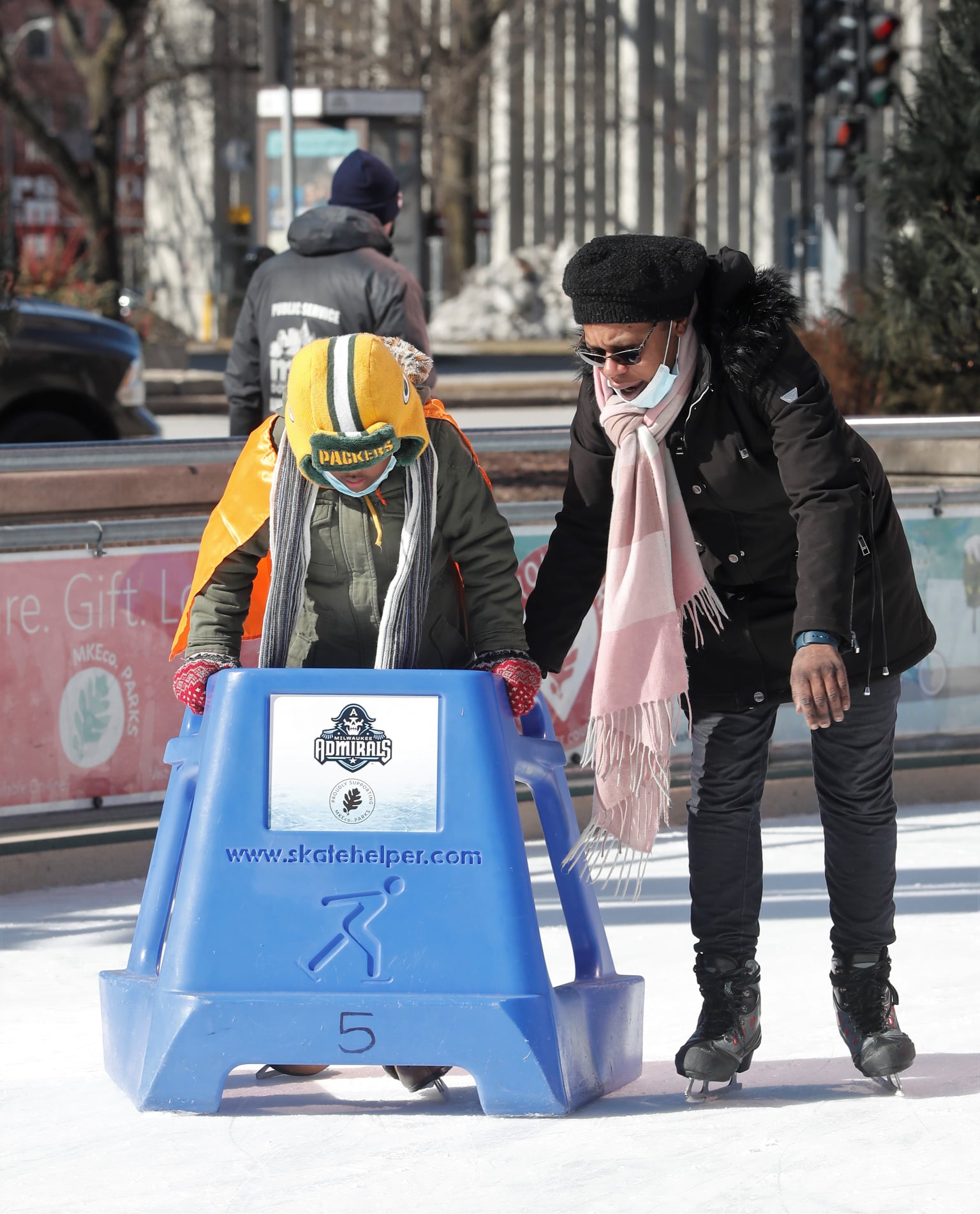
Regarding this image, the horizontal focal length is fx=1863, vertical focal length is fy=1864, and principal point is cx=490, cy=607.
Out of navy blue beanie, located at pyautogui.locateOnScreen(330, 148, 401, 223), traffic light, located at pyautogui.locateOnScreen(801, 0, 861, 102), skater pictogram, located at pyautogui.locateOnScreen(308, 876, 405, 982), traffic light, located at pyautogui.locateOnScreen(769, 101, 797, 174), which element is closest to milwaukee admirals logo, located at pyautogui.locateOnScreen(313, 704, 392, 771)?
skater pictogram, located at pyautogui.locateOnScreen(308, 876, 405, 982)

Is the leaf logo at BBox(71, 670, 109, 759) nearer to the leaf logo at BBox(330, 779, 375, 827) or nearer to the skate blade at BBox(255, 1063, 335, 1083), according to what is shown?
the skate blade at BBox(255, 1063, 335, 1083)

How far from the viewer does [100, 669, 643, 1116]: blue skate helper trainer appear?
314 centimetres

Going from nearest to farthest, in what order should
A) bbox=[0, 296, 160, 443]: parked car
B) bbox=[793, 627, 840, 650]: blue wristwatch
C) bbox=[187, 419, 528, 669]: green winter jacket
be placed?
bbox=[793, 627, 840, 650]: blue wristwatch
bbox=[187, 419, 528, 669]: green winter jacket
bbox=[0, 296, 160, 443]: parked car

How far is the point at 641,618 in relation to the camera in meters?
3.28

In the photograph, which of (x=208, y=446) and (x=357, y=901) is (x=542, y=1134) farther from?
(x=208, y=446)

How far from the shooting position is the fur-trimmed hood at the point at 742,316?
3.14 m

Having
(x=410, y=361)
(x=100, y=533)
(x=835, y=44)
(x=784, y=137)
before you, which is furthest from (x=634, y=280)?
(x=784, y=137)

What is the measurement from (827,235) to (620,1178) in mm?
17899

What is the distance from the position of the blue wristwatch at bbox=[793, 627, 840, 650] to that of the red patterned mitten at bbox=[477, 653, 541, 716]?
477mm

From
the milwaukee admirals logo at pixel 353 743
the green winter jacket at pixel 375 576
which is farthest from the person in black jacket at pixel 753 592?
the milwaukee admirals logo at pixel 353 743

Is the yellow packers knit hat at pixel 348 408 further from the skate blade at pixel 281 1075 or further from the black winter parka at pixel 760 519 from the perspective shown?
the skate blade at pixel 281 1075

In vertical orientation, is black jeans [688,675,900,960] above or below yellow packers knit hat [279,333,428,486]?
below

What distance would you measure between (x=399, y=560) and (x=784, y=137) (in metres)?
20.1

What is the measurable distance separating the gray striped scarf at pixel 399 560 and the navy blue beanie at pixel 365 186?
279 cm
